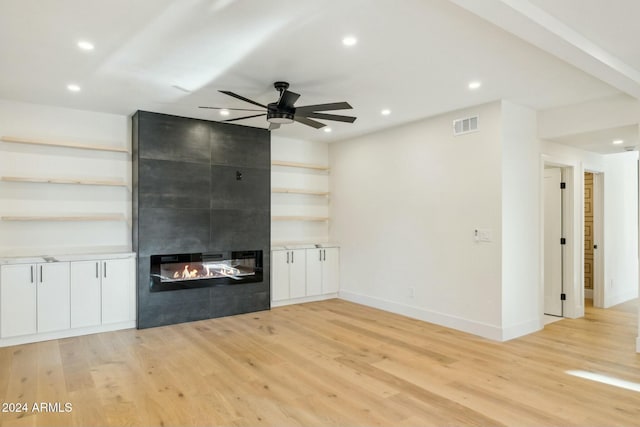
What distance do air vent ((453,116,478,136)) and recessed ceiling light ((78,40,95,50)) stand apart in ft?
13.2

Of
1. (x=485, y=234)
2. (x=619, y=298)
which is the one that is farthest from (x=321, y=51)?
(x=619, y=298)

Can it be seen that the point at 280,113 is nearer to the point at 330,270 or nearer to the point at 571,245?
the point at 330,270

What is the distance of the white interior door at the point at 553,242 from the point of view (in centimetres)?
571

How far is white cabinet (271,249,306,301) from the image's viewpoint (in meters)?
6.25

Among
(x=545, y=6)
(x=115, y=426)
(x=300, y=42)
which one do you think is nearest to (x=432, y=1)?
(x=545, y=6)

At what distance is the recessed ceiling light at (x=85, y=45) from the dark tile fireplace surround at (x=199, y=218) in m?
1.85

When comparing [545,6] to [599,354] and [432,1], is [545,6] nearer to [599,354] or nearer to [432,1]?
[432,1]

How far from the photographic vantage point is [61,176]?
4.99 meters

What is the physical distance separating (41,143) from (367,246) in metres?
4.60

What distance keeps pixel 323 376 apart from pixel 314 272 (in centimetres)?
318

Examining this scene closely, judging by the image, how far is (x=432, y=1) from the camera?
2.52m

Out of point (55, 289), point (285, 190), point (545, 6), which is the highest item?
point (545, 6)

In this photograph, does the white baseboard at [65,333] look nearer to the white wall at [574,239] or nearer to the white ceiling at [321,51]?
the white ceiling at [321,51]

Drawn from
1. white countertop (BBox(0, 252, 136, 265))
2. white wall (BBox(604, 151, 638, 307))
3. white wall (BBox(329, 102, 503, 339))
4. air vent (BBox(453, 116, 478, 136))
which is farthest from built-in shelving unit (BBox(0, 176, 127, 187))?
white wall (BBox(604, 151, 638, 307))
